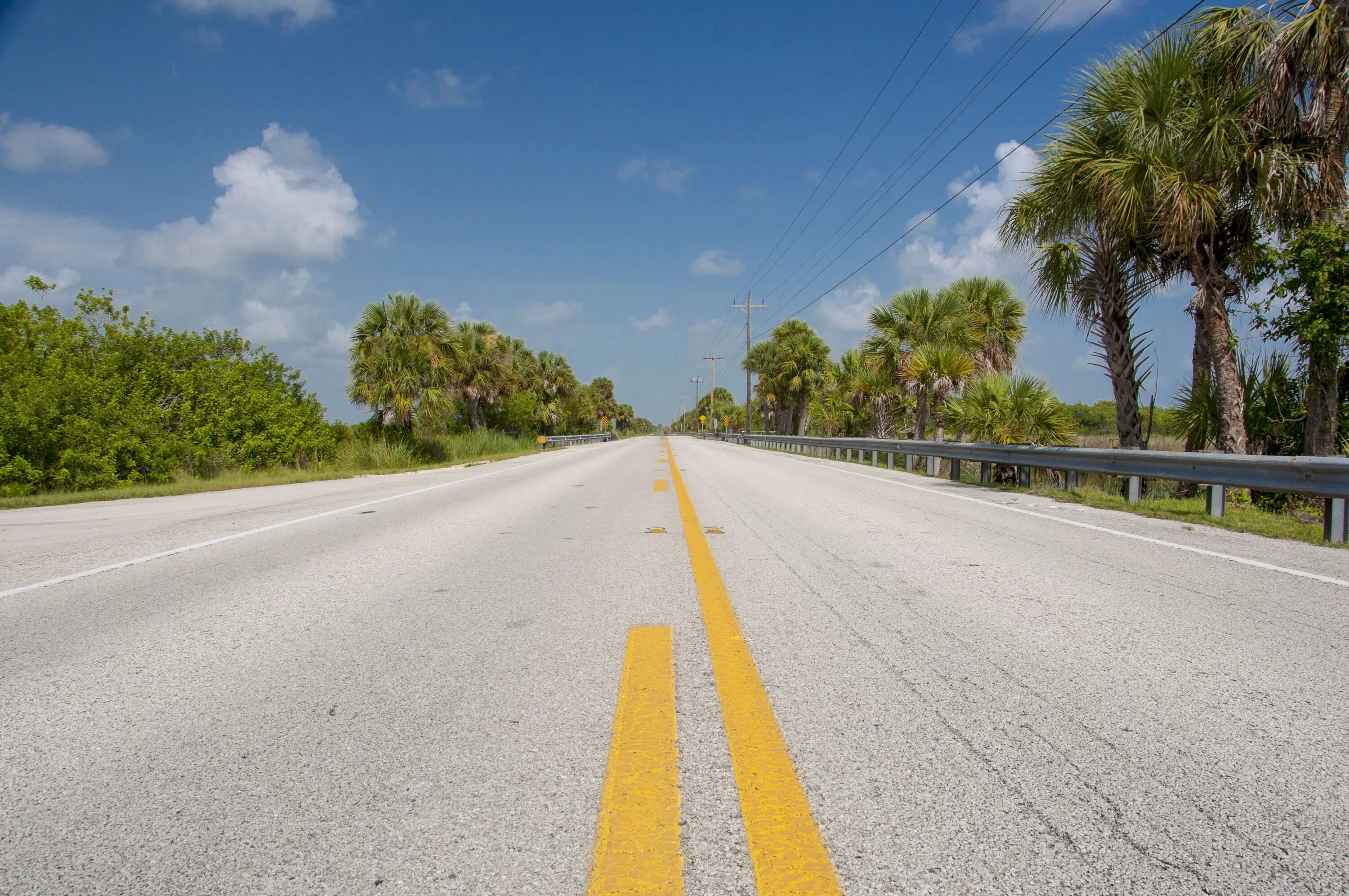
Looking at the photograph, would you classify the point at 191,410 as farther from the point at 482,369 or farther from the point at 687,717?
the point at 482,369

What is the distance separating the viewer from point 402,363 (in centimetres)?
2681

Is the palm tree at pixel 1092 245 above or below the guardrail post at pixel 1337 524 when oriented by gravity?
above

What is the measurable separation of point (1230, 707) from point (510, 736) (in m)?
2.89

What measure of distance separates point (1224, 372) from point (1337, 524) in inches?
172

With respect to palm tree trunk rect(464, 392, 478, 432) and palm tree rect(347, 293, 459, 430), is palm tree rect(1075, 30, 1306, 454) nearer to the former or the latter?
palm tree rect(347, 293, 459, 430)

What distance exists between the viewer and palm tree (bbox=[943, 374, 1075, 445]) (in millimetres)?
15312

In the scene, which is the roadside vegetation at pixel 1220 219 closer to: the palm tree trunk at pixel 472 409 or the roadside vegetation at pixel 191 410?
the roadside vegetation at pixel 191 410

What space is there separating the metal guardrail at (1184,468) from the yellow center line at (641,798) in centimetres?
720

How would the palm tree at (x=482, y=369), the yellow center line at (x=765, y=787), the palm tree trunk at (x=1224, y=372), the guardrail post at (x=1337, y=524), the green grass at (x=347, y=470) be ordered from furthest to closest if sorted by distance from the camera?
the palm tree at (x=482, y=369)
the green grass at (x=347, y=470)
the palm tree trunk at (x=1224, y=372)
the guardrail post at (x=1337, y=524)
the yellow center line at (x=765, y=787)

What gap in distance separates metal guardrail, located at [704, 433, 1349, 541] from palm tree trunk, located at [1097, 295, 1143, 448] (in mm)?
1860

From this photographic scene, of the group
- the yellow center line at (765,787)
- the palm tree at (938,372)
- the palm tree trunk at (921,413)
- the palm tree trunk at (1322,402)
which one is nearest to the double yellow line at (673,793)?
the yellow center line at (765,787)

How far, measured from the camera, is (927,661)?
Result: 11.2 feet

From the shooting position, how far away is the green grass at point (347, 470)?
1281 centimetres

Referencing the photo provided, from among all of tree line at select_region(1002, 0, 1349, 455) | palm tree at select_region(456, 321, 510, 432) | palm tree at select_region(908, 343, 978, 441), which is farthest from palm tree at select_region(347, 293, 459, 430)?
tree line at select_region(1002, 0, 1349, 455)
